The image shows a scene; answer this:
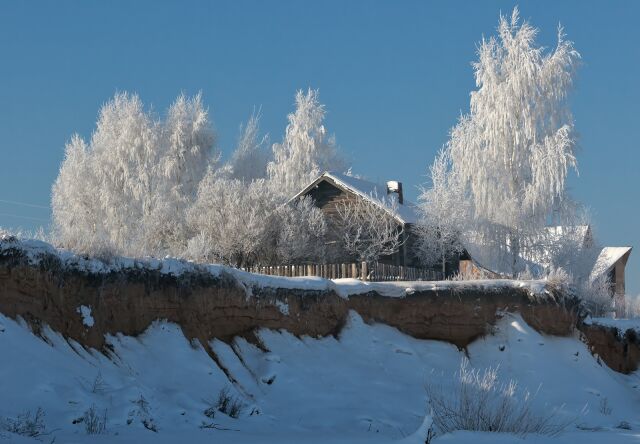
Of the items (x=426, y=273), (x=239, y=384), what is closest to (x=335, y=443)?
(x=239, y=384)

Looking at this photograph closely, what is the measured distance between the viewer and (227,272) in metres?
18.6

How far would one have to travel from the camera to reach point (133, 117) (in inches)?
1828

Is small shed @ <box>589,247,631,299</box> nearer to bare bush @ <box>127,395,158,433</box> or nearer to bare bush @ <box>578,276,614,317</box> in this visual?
bare bush @ <box>578,276,614,317</box>

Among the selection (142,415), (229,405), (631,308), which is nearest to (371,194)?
(631,308)

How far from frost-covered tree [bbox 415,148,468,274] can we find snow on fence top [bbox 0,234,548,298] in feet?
35.6

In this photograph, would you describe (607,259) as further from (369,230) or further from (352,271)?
(352,271)

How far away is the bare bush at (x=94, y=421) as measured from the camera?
11047mm

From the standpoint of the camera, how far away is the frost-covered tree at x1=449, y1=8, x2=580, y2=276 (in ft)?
114

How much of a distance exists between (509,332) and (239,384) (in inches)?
371

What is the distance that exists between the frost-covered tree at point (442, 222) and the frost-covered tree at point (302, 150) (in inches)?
624

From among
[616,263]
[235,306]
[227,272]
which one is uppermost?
[616,263]

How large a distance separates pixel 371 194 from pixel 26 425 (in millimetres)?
27110

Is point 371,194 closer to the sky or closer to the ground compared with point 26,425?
closer to the sky

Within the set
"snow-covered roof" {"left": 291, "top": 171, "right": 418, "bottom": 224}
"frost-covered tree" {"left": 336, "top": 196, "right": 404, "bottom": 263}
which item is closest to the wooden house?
"snow-covered roof" {"left": 291, "top": 171, "right": 418, "bottom": 224}
